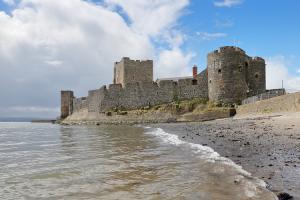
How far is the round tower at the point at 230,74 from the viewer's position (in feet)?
104

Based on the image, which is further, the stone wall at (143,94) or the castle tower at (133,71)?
the castle tower at (133,71)

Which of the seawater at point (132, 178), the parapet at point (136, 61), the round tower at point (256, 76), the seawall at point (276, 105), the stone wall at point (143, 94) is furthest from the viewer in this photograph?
the parapet at point (136, 61)

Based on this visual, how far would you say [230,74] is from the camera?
31844 millimetres

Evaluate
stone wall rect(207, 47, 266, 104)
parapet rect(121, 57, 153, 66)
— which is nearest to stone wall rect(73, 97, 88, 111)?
parapet rect(121, 57, 153, 66)

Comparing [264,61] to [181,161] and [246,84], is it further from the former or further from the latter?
[181,161]

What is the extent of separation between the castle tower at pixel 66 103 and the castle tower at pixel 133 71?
1298 centimetres

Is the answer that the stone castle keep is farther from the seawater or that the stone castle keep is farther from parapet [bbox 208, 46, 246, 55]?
the seawater

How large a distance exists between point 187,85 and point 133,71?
30.1 ft

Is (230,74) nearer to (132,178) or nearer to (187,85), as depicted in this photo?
(187,85)

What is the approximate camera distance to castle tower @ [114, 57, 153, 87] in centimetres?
4359

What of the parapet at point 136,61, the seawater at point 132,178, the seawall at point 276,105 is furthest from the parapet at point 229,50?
the seawater at point 132,178

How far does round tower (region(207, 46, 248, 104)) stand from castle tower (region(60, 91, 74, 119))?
2893 centimetres

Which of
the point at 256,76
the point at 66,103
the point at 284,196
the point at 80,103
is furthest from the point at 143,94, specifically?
the point at 284,196

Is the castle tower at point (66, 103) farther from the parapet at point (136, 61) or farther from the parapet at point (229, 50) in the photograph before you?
the parapet at point (229, 50)
